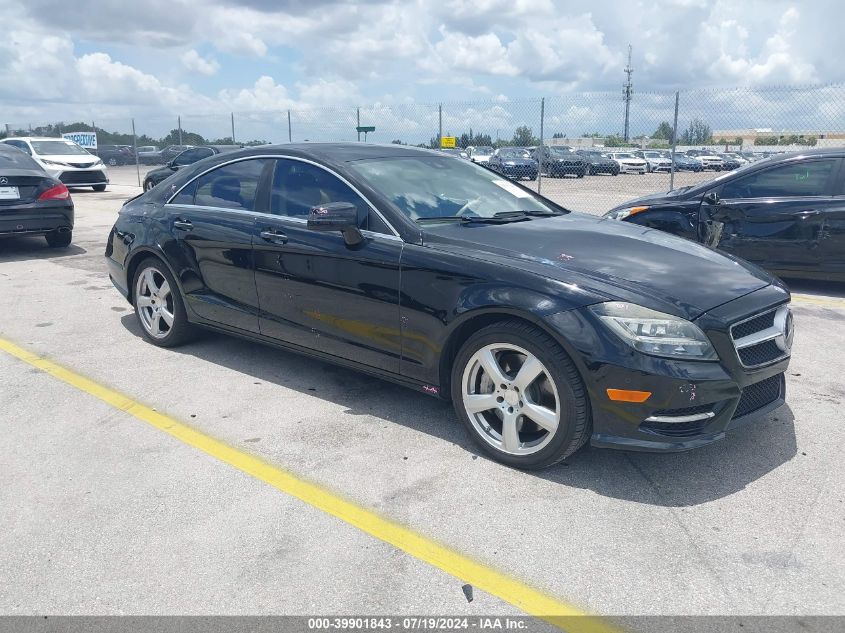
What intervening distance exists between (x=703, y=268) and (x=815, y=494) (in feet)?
3.91

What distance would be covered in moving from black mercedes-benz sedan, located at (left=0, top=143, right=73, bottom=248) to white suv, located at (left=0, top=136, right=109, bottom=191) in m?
11.7

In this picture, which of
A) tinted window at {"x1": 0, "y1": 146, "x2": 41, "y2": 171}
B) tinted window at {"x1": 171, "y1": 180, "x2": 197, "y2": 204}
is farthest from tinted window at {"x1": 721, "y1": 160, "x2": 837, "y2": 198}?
tinted window at {"x1": 0, "y1": 146, "x2": 41, "y2": 171}

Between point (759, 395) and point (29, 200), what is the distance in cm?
911

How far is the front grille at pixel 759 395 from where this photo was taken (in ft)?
11.2

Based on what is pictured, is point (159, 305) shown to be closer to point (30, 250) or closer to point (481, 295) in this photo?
point (481, 295)

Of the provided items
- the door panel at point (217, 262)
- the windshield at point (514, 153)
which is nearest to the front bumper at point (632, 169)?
the windshield at point (514, 153)

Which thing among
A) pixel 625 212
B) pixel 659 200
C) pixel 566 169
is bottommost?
pixel 625 212

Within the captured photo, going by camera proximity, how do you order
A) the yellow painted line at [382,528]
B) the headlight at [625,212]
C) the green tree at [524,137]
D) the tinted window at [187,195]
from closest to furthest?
the yellow painted line at [382,528] → the tinted window at [187,195] → the headlight at [625,212] → the green tree at [524,137]

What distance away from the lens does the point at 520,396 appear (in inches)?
137

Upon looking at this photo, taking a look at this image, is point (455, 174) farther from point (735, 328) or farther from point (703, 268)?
point (735, 328)

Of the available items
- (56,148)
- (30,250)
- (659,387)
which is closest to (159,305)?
(659,387)

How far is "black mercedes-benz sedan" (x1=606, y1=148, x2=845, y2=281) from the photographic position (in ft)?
23.3

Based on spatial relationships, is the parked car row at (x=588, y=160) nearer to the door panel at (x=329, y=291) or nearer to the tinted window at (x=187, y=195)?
the tinted window at (x=187, y=195)

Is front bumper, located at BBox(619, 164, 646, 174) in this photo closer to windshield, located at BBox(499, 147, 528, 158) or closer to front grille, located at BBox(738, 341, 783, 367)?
windshield, located at BBox(499, 147, 528, 158)
